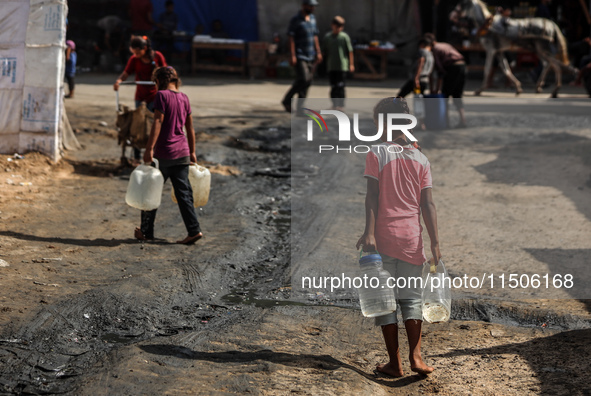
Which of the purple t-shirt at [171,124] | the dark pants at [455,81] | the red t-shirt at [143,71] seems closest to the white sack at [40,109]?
the red t-shirt at [143,71]

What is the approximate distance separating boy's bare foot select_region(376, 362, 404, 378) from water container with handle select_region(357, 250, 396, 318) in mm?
383

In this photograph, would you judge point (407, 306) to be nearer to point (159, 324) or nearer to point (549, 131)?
point (159, 324)

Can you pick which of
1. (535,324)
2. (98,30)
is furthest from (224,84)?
(535,324)

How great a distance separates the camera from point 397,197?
413cm

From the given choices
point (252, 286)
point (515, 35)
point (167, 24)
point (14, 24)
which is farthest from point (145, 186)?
point (167, 24)

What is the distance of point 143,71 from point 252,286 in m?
3.97

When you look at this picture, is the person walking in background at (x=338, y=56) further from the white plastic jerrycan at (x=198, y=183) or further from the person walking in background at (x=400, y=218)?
the person walking in background at (x=400, y=218)

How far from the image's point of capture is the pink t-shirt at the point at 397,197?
412 cm

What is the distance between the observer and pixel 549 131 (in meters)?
12.4

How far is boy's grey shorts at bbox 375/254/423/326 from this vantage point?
13.6 feet

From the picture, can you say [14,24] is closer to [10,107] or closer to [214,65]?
[10,107]

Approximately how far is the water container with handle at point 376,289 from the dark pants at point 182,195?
2771mm

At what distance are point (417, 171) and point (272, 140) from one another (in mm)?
7403

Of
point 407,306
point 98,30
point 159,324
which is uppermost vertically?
point 98,30
